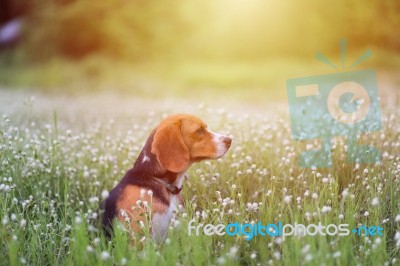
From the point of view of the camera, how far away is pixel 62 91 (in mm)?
10508

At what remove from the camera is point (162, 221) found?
180 inches

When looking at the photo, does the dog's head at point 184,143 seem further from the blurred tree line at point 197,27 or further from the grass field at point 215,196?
the blurred tree line at point 197,27

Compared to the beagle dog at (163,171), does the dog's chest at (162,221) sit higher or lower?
lower

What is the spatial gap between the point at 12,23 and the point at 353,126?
5.68 m

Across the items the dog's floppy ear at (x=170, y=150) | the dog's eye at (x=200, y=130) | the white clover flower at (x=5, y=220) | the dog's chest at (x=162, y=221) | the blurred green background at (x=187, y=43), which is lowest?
the dog's chest at (x=162, y=221)

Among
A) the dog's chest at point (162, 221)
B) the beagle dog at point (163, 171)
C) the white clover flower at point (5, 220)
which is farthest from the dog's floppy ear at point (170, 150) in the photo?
the white clover flower at point (5, 220)

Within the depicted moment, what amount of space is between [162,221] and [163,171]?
38cm

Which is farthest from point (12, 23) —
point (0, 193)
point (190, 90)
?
point (0, 193)

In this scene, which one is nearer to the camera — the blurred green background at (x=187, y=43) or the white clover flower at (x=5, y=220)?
the white clover flower at (x=5, y=220)

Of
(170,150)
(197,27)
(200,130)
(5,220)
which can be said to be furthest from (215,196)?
(197,27)

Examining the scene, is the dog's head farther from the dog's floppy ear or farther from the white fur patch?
the white fur patch

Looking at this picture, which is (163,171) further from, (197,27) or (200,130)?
A: (197,27)

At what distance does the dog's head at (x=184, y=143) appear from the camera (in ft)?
15.1

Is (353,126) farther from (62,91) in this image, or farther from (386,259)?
Result: (62,91)
